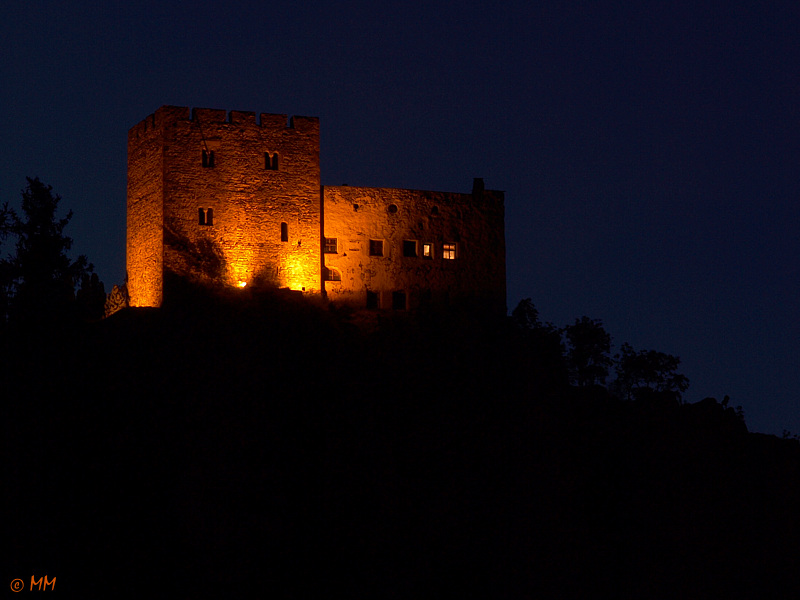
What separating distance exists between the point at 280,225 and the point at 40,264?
1617cm

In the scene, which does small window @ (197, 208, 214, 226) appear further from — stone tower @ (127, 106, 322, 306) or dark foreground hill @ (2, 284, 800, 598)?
dark foreground hill @ (2, 284, 800, 598)

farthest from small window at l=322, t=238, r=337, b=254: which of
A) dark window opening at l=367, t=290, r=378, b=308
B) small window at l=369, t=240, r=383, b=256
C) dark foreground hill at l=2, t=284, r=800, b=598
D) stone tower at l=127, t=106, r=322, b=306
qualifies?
dark foreground hill at l=2, t=284, r=800, b=598

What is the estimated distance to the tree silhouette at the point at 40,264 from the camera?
55062 mm

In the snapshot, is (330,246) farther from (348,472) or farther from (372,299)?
(348,472)

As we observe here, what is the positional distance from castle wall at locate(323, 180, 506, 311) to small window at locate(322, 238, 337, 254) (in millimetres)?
58

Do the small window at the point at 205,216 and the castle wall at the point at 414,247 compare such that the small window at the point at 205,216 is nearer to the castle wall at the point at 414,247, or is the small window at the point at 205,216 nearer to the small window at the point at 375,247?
the castle wall at the point at 414,247

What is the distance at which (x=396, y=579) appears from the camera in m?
42.1

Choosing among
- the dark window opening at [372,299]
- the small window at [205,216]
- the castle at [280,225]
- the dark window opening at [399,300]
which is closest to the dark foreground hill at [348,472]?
the dark window opening at [372,299]

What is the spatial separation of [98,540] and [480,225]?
2133cm

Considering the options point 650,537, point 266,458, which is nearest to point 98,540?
point 266,458

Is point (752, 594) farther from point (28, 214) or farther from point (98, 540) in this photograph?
point (28, 214)

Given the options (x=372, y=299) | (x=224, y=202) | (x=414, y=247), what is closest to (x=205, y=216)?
(x=224, y=202)

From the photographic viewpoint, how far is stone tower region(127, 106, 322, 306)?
4753 cm

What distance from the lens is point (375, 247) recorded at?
50844 mm
